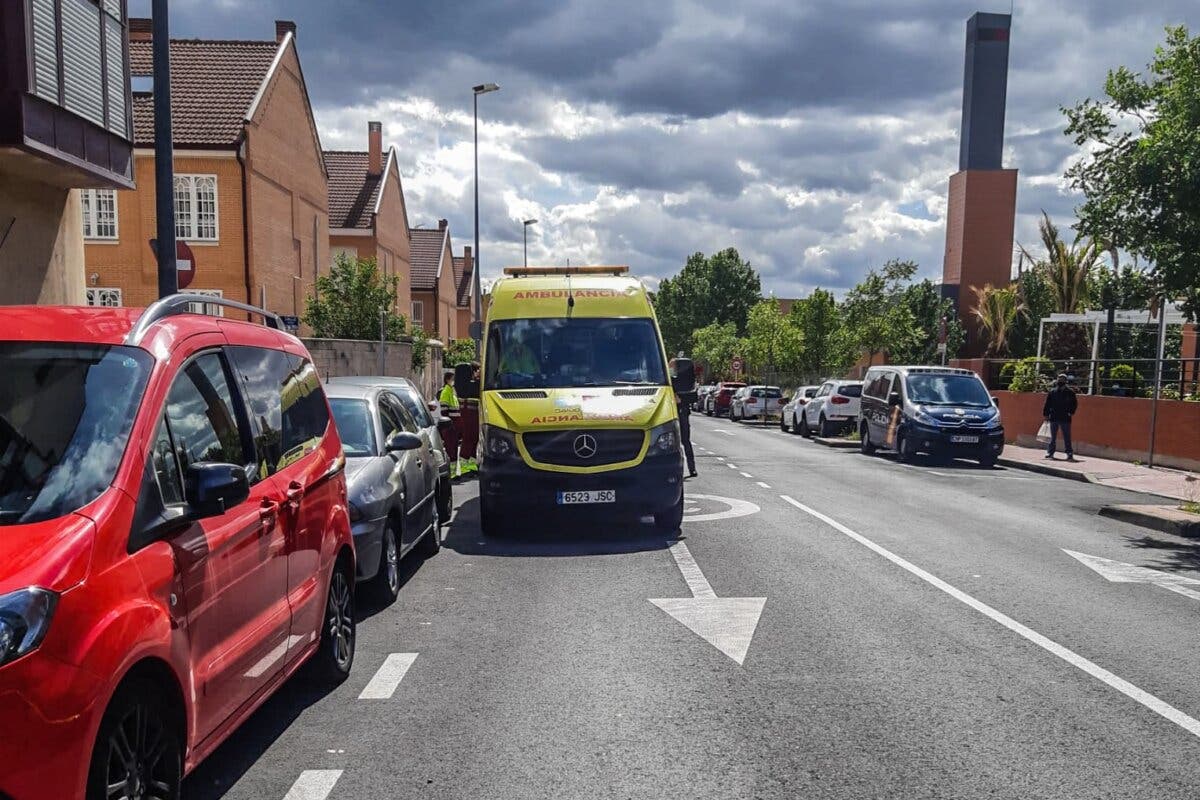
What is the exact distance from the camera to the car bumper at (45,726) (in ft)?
8.56

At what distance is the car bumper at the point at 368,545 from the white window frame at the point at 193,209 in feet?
82.5

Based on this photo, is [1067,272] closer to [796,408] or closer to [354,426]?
[796,408]

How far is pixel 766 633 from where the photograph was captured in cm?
650

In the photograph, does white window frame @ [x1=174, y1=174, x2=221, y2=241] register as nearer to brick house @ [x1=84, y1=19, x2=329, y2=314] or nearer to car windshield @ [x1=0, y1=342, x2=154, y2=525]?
brick house @ [x1=84, y1=19, x2=329, y2=314]

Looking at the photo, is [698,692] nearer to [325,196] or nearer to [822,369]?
[325,196]

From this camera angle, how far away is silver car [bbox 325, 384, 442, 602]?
6992mm

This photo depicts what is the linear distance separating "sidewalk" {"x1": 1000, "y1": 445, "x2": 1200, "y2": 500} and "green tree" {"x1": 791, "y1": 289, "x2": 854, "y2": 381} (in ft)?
68.2

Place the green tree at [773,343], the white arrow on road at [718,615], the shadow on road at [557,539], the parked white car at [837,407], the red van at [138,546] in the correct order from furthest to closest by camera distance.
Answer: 1. the green tree at [773,343]
2. the parked white car at [837,407]
3. the shadow on road at [557,539]
4. the white arrow on road at [718,615]
5. the red van at [138,546]

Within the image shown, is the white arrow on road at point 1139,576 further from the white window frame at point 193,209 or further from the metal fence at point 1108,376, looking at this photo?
the white window frame at point 193,209

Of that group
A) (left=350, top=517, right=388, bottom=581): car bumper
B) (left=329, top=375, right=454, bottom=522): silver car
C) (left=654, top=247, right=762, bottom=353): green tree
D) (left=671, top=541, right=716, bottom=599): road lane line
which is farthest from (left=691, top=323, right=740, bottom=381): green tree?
(left=350, top=517, right=388, bottom=581): car bumper

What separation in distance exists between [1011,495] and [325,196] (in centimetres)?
3050

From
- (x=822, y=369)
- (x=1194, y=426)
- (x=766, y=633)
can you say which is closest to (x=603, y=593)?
(x=766, y=633)

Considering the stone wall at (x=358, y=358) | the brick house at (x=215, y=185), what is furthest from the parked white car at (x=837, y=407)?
the brick house at (x=215, y=185)

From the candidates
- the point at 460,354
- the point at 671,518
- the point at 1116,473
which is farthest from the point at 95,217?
the point at 1116,473
